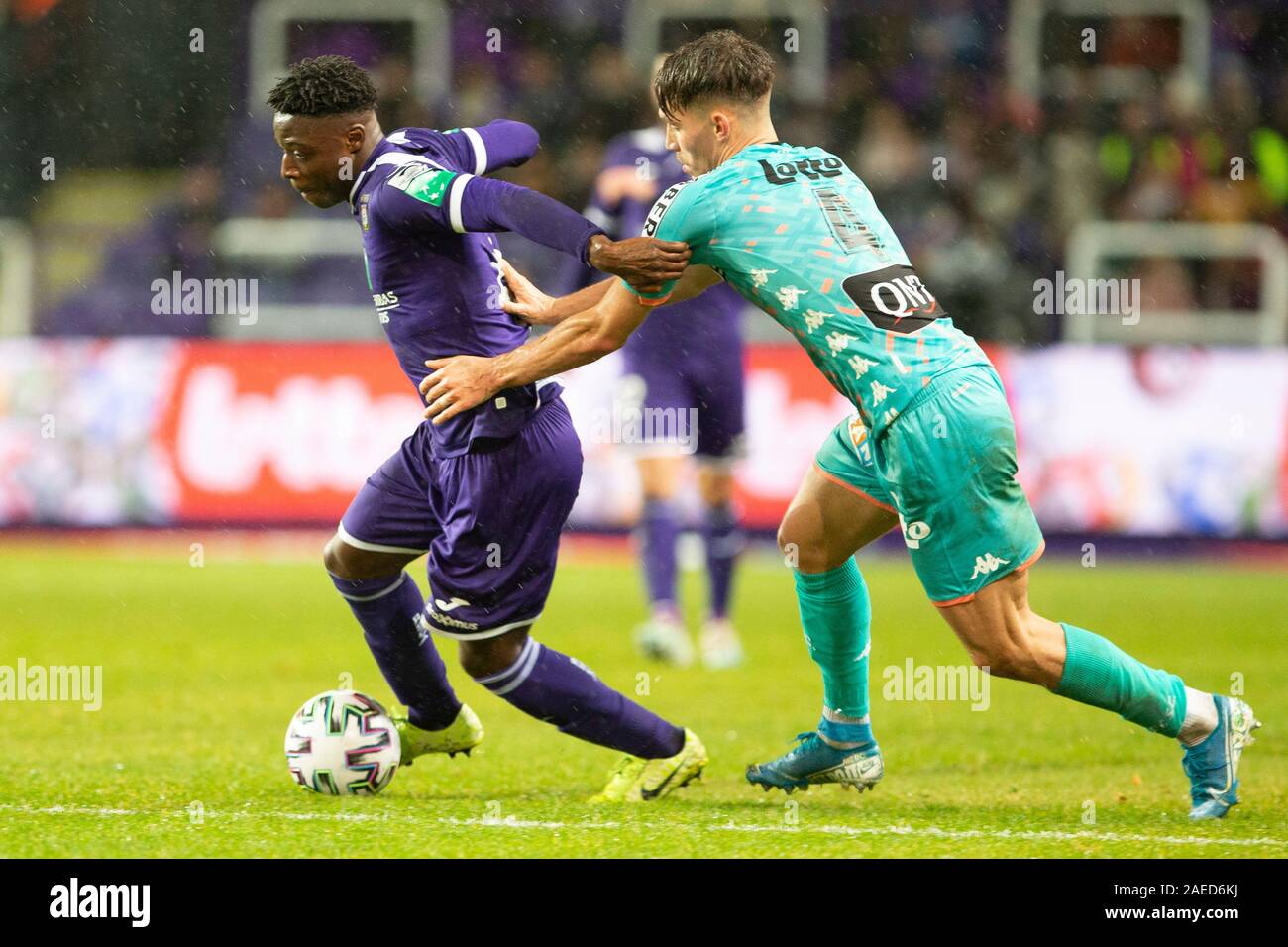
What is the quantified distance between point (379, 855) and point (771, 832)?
1087 millimetres

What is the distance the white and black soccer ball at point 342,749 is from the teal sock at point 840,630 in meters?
1.30

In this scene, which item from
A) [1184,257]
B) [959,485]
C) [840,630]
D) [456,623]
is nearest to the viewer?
[959,485]

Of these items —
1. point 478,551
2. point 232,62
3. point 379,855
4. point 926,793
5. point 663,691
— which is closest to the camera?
point 379,855

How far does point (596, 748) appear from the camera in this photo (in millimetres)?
6520

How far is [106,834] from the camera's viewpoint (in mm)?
4520

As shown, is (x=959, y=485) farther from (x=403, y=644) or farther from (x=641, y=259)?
(x=403, y=644)

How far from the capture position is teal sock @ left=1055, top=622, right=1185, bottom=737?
4.64 metres

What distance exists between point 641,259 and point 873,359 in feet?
2.15

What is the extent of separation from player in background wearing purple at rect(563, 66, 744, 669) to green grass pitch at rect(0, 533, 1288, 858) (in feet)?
1.04

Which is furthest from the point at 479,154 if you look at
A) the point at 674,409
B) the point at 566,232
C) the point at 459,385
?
the point at 674,409

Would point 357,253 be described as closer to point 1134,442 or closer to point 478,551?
point 1134,442

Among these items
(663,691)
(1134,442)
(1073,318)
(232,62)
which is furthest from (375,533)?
(232,62)

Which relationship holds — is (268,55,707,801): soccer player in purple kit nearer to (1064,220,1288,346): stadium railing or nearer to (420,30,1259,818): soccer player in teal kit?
(420,30,1259,818): soccer player in teal kit

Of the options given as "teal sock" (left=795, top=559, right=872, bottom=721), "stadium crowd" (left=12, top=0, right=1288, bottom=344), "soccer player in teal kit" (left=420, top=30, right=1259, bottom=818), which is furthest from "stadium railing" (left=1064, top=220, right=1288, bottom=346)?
"soccer player in teal kit" (left=420, top=30, right=1259, bottom=818)
